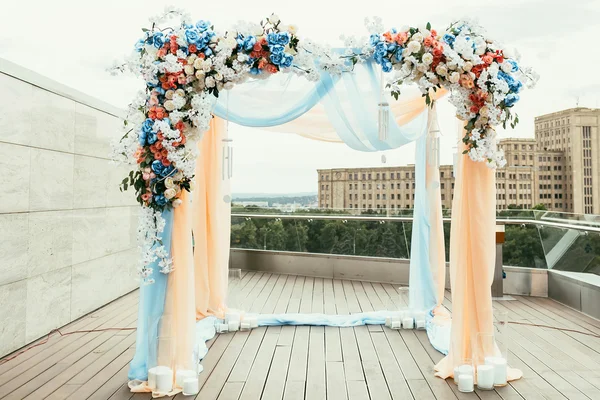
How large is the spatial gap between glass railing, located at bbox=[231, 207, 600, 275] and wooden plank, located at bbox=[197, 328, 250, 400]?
321 centimetres

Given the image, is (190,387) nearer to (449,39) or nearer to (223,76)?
(223,76)

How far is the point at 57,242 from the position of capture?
14.5ft

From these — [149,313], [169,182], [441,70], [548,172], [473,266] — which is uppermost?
[548,172]

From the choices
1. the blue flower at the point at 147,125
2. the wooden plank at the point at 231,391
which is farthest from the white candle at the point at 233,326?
the blue flower at the point at 147,125

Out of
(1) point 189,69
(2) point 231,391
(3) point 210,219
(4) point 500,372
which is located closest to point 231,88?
(1) point 189,69

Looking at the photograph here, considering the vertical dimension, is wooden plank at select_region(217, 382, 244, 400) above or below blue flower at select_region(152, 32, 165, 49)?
below

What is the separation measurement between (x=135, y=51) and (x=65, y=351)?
2.47m

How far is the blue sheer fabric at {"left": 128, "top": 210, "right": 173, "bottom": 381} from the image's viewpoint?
318 cm

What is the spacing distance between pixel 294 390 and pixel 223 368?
697 millimetres

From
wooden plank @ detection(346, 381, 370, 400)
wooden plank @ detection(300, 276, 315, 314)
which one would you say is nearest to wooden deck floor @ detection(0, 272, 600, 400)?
wooden plank @ detection(346, 381, 370, 400)

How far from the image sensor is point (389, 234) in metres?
7.07

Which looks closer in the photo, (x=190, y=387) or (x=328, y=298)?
(x=190, y=387)

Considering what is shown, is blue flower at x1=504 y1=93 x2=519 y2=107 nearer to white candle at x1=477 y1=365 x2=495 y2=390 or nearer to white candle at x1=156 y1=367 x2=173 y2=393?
white candle at x1=477 y1=365 x2=495 y2=390

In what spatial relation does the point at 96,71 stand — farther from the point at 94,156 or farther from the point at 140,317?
the point at 140,317
